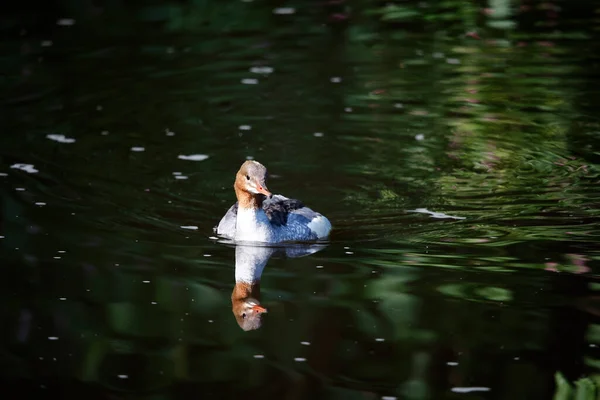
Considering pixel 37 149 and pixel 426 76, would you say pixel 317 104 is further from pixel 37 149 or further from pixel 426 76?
pixel 37 149

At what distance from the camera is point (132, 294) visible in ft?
30.3

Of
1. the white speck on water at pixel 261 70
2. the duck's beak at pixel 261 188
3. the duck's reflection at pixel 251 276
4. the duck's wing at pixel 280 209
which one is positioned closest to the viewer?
the duck's reflection at pixel 251 276

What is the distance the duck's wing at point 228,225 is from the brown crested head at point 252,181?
0.88 ft

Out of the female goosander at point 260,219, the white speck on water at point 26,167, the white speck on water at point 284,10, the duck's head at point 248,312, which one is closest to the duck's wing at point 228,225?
the female goosander at point 260,219

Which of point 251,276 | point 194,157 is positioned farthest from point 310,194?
point 251,276

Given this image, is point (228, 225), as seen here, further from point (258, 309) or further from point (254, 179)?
point (258, 309)

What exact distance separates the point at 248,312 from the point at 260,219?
2.00 meters

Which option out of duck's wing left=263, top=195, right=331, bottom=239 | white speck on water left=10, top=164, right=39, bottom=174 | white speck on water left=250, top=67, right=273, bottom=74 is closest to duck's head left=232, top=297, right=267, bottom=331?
duck's wing left=263, top=195, right=331, bottom=239

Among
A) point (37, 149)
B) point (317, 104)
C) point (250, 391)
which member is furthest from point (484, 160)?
point (250, 391)

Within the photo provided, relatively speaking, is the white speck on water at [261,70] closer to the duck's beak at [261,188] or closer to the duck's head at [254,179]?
the duck's head at [254,179]

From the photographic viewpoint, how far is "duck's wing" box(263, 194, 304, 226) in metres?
11.0

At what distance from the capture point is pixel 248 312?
8852 mm

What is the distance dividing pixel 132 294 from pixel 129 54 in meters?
9.21

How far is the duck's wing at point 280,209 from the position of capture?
10953 millimetres
